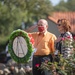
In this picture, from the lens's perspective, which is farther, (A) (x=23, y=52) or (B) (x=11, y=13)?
(B) (x=11, y=13)

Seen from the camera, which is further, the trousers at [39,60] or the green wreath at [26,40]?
the green wreath at [26,40]

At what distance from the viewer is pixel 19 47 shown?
7.92 meters

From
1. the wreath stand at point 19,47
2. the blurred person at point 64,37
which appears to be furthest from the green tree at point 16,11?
the blurred person at point 64,37

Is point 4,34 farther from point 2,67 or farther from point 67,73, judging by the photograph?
point 67,73

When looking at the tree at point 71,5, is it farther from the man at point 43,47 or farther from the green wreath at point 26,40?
the man at point 43,47

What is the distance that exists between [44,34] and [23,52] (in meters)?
1.16

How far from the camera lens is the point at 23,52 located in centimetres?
777

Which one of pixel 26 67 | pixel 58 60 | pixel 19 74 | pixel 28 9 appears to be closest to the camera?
pixel 58 60

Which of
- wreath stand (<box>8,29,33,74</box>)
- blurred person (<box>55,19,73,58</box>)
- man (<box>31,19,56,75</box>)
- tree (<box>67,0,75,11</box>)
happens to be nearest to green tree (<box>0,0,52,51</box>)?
wreath stand (<box>8,29,33,74</box>)

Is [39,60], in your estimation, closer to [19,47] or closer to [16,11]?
[19,47]

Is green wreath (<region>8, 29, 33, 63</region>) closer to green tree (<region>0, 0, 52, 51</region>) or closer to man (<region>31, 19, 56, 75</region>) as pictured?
man (<region>31, 19, 56, 75</region>)

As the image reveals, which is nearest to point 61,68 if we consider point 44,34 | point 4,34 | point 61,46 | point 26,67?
point 61,46

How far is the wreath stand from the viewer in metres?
7.62

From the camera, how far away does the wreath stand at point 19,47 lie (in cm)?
762
